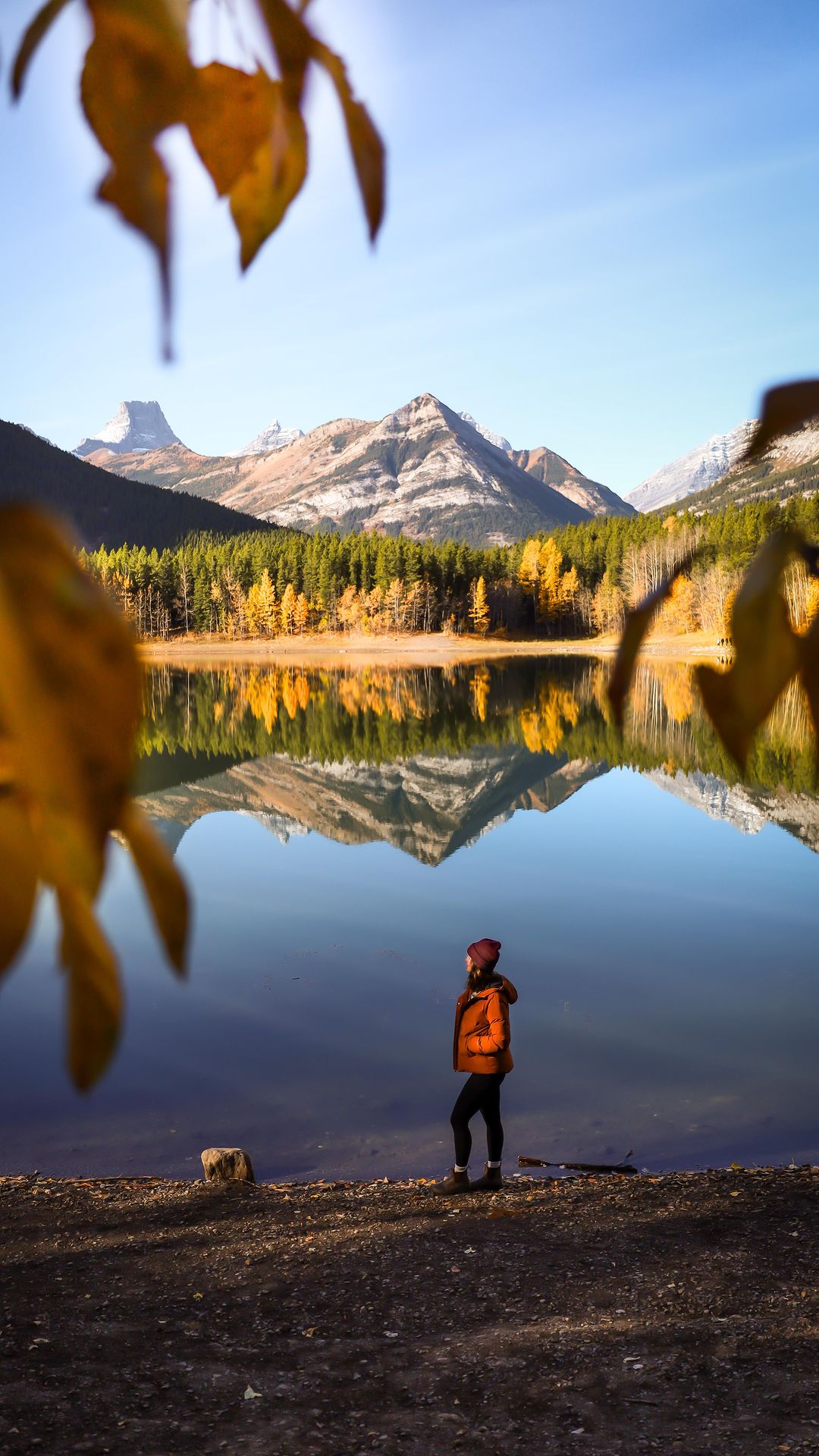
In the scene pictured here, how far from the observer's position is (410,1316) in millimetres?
5641

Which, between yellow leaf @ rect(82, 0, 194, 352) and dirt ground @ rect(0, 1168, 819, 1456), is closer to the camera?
yellow leaf @ rect(82, 0, 194, 352)

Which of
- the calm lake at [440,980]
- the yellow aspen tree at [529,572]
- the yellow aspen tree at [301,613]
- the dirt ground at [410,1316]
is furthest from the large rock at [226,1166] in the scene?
the yellow aspen tree at [529,572]

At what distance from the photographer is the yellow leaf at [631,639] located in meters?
0.45

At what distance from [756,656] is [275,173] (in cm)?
36

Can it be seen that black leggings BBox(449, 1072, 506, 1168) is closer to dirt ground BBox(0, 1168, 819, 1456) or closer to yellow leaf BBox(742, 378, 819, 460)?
dirt ground BBox(0, 1168, 819, 1456)

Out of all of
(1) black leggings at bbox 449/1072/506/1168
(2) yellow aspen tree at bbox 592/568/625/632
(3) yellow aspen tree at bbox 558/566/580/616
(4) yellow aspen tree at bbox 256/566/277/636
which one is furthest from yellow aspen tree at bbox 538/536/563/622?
(1) black leggings at bbox 449/1072/506/1168

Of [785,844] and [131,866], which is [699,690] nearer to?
[131,866]

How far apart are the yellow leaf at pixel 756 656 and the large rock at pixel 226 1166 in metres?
8.16

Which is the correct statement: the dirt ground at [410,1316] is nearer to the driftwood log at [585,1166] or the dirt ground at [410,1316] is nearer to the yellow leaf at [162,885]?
the driftwood log at [585,1166]

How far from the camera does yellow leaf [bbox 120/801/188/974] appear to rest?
36 centimetres

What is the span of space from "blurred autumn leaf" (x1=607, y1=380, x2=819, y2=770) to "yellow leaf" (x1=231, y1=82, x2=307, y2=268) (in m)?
0.28

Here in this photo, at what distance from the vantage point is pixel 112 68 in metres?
0.48

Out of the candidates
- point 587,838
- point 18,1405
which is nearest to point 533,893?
point 587,838

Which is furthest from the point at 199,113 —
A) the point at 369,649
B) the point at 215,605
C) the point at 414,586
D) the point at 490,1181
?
the point at 215,605
